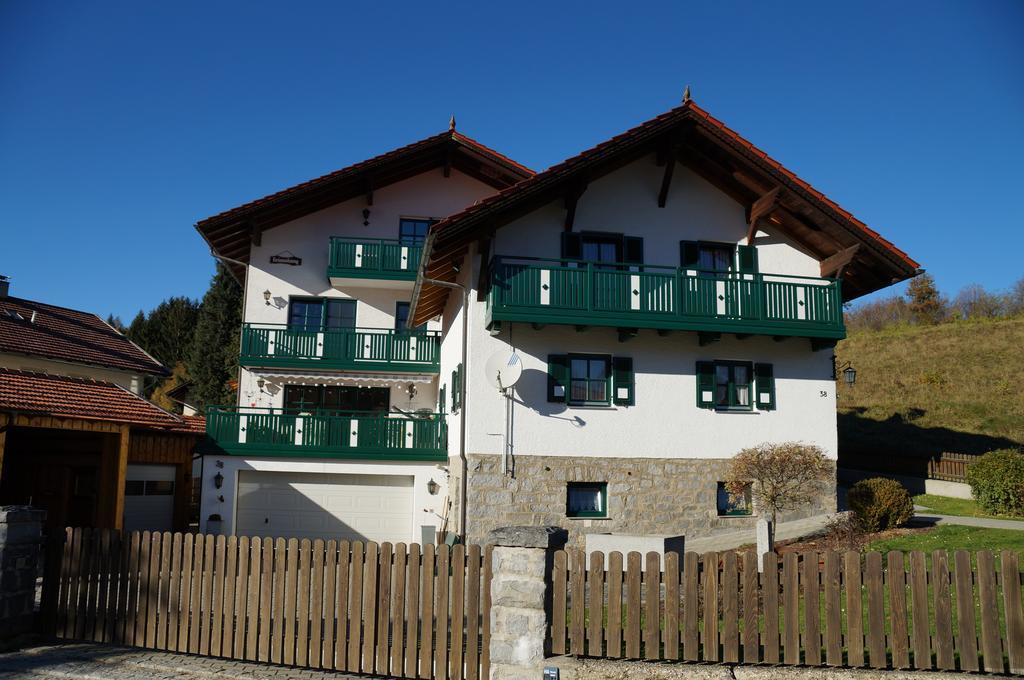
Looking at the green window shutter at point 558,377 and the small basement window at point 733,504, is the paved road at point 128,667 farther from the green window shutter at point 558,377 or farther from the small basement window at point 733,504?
the small basement window at point 733,504

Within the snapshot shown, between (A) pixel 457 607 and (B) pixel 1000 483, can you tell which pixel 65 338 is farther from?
(B) pixel 1000 483

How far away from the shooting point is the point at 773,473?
15398 millimetres

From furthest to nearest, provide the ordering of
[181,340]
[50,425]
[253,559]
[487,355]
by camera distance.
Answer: [181,340] < [487,355] < [50,425] < [253,559]

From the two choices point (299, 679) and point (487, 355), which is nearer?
point (299, 679)

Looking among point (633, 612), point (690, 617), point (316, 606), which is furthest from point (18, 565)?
point (690, 617)

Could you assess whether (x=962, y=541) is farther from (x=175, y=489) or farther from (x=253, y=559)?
(x=175, y=489)

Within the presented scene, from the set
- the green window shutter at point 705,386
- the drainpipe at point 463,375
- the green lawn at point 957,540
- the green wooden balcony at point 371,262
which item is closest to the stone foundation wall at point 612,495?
the drainpipe at point 463,375

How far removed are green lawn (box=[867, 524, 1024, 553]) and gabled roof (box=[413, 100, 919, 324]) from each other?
5929mm

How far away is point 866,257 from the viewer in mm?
18453

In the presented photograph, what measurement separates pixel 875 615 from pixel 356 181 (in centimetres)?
2041

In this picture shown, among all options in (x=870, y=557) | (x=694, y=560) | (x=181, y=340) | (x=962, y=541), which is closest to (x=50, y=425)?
(x=694, y=560)

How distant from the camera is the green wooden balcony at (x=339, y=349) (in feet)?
75.3

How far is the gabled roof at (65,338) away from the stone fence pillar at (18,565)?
1155 cm

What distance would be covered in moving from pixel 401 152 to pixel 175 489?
11.6 metres
